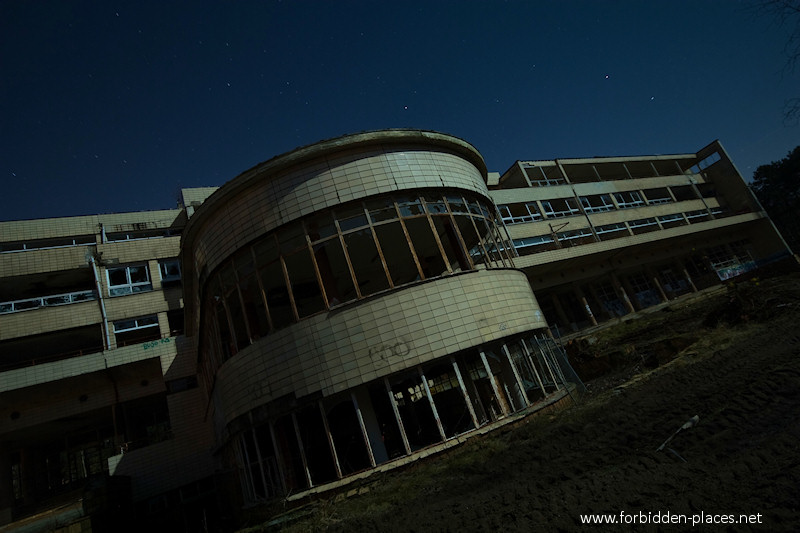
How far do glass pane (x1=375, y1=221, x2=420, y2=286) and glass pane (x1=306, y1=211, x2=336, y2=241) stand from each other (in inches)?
60.2

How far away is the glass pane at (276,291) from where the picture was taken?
13.3 meters

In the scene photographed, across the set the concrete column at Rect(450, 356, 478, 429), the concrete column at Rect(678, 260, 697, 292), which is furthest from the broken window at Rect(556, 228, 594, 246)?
the concrete column at Rect(450, 356, 478, 429)

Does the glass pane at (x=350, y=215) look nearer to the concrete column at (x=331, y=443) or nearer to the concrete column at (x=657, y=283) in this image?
the concrete column at (x=331, y=443)

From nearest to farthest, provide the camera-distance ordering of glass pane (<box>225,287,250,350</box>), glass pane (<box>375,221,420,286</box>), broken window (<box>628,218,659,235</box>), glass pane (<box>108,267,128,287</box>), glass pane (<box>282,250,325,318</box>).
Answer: glass pane (<box>375,221,420,286</box>)
glass pane (<box>282,250,325,318</box>)
glass pane (<box>225,287,250,350</box>)
glass pane (<box>108,267,128,287</box>)
broken window (<box>628,218,659,235</box>)

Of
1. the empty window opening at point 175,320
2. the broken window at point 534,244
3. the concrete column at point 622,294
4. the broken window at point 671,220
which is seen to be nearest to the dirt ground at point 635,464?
the broken window at point 534,244

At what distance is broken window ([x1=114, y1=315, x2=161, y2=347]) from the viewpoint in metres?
22.0

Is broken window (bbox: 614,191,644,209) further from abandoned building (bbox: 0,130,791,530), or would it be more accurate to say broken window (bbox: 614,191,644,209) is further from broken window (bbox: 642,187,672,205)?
broken window (bbox: 642,187,672,205)

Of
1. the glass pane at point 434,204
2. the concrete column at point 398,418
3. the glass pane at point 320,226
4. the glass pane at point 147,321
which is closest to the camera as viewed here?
the concrete column at point 398,418

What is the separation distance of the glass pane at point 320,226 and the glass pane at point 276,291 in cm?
141

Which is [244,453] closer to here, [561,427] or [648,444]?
[561,427]

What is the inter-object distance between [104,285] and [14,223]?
6.85m

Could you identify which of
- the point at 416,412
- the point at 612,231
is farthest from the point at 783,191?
the point at 416,412

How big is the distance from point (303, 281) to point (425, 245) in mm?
5412

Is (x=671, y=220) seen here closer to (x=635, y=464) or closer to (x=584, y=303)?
(x=584, y=303)
